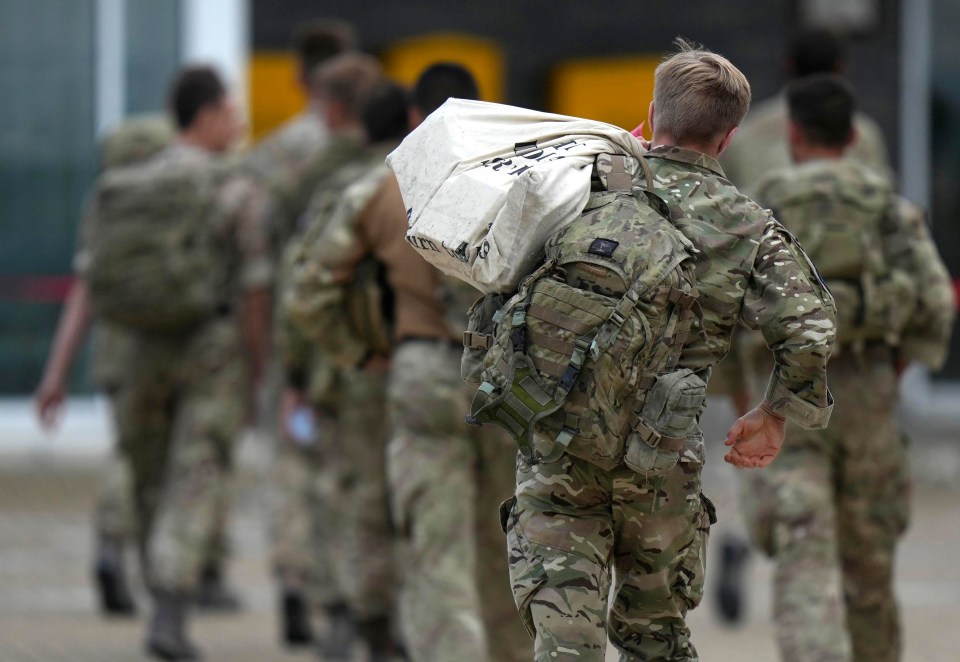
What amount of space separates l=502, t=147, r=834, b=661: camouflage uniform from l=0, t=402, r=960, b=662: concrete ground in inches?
111

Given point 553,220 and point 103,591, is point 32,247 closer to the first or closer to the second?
point 103,591

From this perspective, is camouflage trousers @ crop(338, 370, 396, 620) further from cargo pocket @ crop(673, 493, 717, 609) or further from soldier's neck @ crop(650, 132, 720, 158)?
soldier's neck @ crop(650, 132, 720, 158)

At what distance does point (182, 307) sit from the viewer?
7.98m

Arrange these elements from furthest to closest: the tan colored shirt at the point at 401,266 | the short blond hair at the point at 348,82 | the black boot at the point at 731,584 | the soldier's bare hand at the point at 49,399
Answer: the soldier's bare hand at the point at 49,399 → the black boot at the point at 731,584 → the short blond hair at the point at 348,82 → the tan colored shirt at the point at 401,266

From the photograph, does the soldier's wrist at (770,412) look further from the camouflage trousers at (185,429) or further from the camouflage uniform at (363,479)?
the camouflage trousers at (185,429)

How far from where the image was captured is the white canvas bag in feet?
14.8

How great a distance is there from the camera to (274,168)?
8758 mm

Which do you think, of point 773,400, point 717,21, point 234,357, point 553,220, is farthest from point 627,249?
point 717,21

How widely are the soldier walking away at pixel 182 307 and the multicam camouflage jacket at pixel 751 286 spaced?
12.1 feet

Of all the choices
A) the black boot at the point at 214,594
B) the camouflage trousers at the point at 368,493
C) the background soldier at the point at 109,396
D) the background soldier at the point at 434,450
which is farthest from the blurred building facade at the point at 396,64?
the background soldier at the point at 434,450

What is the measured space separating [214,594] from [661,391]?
4.88 m

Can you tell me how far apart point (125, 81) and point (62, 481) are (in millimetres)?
2855

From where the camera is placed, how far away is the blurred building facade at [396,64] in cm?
1409

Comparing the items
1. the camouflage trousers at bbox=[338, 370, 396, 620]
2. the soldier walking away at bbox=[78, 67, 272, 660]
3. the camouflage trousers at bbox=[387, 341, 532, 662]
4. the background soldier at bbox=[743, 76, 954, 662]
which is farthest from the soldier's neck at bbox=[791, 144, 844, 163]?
the soldier walking away at bbox=[78, 67, 272, 660]
